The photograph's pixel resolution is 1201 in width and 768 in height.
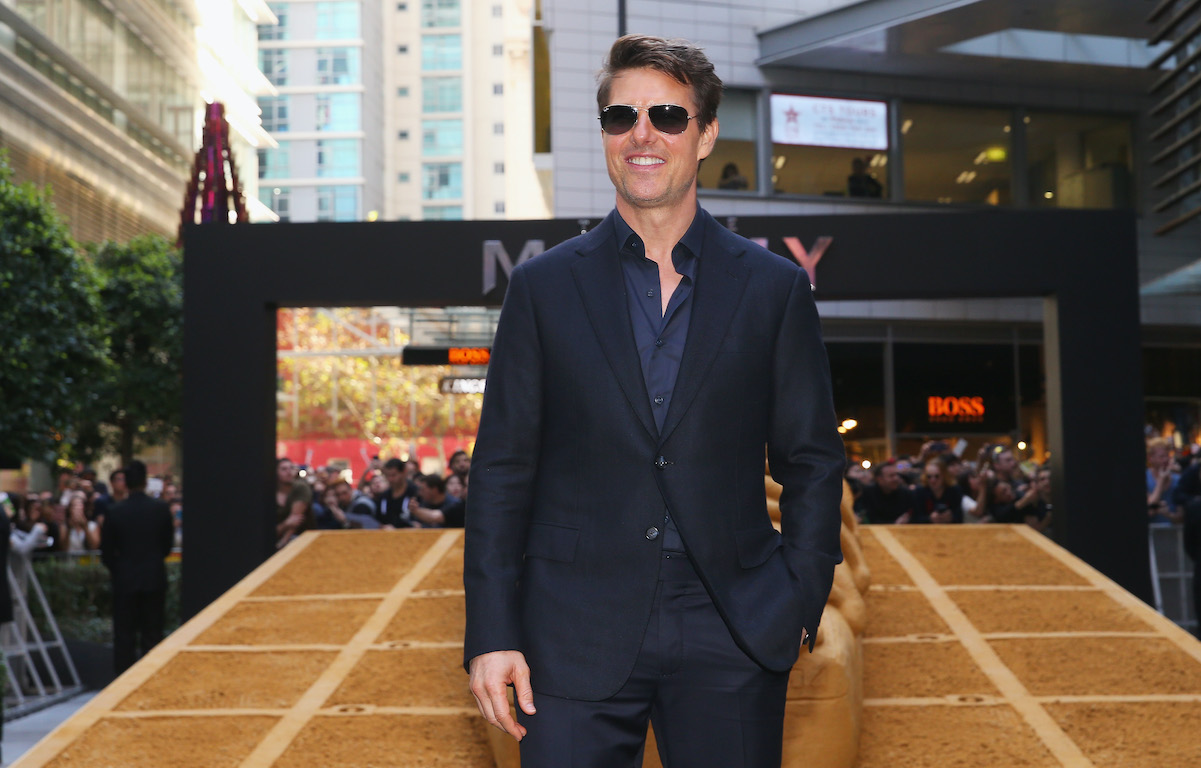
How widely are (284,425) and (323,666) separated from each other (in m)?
46.1

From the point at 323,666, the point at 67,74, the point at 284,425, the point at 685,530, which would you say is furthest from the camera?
the point at 284,425

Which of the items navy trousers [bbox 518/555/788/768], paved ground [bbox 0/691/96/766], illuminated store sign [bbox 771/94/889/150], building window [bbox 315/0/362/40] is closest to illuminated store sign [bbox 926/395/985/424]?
illuminated store sign [bbox 771/94/889/150]

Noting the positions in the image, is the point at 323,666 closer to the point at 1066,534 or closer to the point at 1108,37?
the point at 1066,534

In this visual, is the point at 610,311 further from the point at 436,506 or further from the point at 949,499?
the point at 949,499

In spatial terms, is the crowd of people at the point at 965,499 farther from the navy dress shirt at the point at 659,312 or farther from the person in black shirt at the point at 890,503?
the navy dress shirt at the point at 659,312

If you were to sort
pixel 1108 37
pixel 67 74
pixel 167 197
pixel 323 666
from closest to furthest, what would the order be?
pixel 323 666 → pixel 1108 37 → pixel 67 74 → pixel 167 197

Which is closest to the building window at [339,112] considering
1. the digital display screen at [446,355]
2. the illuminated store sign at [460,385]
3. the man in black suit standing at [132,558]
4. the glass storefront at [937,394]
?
the glass storefront at [937,394]

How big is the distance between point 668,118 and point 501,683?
1068 mm

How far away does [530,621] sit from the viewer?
2424mm

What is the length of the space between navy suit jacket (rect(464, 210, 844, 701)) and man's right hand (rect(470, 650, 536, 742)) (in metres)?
0.03

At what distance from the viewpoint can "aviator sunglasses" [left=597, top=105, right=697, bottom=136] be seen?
99.7 inches

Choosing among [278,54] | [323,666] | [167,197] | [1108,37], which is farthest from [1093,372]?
[278,54]

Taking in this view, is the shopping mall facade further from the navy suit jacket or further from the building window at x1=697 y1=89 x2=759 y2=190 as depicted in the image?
the navy suit jacket

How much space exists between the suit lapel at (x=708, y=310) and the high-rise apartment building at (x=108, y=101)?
29275 mm
